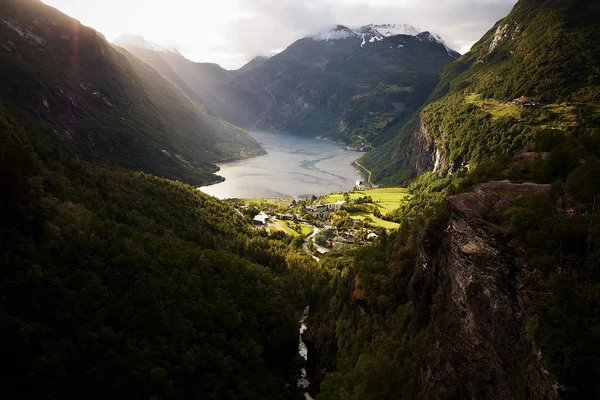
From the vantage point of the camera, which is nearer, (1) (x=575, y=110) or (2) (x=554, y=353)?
(2) (x=554, y=353)

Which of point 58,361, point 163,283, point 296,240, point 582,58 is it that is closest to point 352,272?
point 163,283

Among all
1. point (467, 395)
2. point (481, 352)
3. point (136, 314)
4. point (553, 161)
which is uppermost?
point (553, 161)

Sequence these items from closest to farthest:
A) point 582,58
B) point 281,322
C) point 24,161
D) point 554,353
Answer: point 554,353 < point 24,161 < point 281,322 < point 582,58

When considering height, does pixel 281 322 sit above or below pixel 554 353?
below

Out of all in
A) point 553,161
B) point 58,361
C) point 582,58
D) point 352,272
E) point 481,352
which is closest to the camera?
point 481,352

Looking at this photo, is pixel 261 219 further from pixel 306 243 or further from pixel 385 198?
pixel 385 198

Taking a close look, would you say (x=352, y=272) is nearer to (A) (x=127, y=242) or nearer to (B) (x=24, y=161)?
(A) (x=127, y=242)

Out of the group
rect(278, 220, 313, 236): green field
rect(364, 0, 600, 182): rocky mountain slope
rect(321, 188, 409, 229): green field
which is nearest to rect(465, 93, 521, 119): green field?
rect(364, 0, 600, 182): rocky mountain slope
